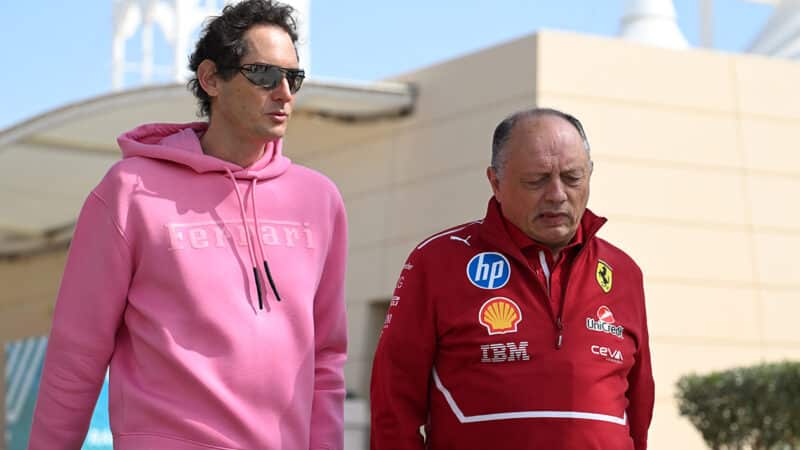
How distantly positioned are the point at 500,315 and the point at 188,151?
0.93 m

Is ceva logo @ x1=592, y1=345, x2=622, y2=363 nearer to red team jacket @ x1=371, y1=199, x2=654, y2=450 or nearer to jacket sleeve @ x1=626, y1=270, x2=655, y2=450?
red team jacket @ x1=371, y1=199, x2=654, y2=450

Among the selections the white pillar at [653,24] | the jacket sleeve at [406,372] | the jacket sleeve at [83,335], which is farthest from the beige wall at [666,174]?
the jacket sleeve at [83,335]

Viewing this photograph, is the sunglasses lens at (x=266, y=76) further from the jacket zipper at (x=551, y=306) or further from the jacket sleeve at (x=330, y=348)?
the jacket zipper at (x=551, y=306)

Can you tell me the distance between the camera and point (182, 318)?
3354mm

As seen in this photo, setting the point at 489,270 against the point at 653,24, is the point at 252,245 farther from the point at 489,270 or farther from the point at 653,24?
the point at 653,24

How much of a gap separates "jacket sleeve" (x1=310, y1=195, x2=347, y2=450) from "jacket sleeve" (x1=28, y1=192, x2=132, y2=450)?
21.7 inches

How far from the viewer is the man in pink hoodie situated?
3322 mm

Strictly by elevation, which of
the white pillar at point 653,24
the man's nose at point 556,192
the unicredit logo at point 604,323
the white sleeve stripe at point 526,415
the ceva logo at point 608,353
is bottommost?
the white sleeve stripe at point 526,415

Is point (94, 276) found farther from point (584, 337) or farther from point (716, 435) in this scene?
point (716, 435)

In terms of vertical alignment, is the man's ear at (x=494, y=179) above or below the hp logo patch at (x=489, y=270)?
above

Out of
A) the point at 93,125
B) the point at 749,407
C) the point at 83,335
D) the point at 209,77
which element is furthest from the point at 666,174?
the point at 83,335

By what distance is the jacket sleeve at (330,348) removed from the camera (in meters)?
3.57

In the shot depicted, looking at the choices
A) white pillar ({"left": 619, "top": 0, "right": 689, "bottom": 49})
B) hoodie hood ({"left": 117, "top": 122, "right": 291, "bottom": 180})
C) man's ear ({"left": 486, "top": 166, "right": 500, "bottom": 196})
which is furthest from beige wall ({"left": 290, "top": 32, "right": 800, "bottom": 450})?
hoodie hood ({"left": 117, "top": 122, "right": 291, "bottom": 180})

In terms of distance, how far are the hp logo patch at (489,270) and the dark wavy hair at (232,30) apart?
78 centimetres
